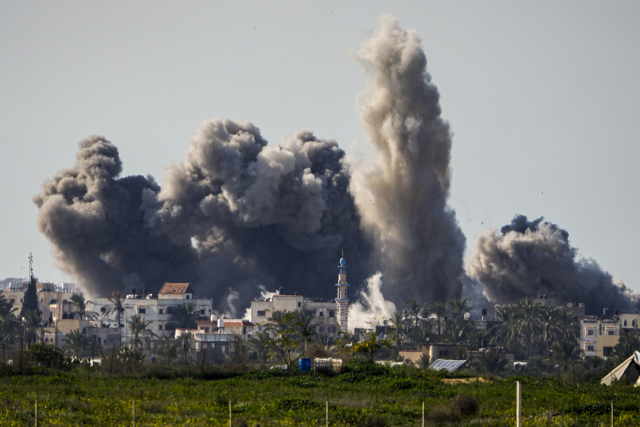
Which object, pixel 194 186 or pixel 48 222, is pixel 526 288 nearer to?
pixel 194 186

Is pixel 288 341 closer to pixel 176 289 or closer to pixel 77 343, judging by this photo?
pixel 77 343

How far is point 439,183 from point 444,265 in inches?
420

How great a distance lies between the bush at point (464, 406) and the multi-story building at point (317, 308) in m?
78.6

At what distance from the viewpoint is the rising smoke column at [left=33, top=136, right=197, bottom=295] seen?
119188mm

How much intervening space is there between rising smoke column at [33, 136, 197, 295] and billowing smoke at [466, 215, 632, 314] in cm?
4072

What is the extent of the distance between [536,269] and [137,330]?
4878 centimetres

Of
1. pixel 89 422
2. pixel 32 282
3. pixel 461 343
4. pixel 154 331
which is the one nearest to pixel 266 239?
pixel 154 331

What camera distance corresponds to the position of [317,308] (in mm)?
116938

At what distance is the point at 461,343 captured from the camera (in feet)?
316

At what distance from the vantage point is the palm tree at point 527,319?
99688 mm

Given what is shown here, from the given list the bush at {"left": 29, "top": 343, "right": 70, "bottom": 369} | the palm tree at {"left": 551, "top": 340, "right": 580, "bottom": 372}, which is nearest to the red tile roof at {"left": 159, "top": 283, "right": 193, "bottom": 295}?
the palm tree at {"left": 551, "top": 340, "right": 580, "bottom": 372}

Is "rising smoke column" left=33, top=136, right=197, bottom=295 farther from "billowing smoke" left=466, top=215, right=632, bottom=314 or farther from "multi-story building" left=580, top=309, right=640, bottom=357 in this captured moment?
"multi-story building" left=580, top=309, right=640, bottom=357

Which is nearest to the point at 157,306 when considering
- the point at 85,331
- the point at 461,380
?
the point at 85,331

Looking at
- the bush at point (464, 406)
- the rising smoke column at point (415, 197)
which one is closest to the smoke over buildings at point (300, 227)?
the rising smoke column at point (415, 197)
